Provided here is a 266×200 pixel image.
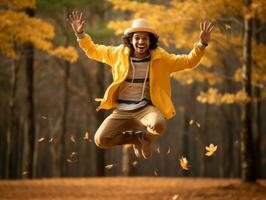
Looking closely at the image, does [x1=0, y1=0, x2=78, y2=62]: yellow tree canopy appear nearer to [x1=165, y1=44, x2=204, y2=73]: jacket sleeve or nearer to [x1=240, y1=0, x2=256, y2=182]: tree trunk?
[x1=240, y1=0, x2=256, y2=182]: tree trunk

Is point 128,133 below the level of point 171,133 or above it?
above

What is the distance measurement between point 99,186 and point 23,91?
1868 centimetres

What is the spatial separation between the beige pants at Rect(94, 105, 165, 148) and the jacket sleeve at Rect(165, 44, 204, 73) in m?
0.67

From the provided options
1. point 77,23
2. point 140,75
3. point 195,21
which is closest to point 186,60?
point 140,75

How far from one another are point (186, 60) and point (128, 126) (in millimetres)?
1244

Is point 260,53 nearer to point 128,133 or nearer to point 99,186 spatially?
point 99,186

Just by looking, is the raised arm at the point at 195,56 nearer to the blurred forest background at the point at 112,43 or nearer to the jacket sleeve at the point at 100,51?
the jacket sleeve at the point at 100,51

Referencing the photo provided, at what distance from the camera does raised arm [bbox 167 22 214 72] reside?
6707 millimetres

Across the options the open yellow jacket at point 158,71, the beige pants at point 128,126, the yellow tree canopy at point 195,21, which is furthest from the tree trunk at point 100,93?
the open yellow jacket at point 158,71

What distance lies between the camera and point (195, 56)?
6793 mm

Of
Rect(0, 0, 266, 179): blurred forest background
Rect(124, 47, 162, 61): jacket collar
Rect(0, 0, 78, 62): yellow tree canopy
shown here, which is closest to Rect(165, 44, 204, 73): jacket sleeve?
Rect(124, 47, 162, 61): jacket collar

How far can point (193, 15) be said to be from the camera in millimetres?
13078

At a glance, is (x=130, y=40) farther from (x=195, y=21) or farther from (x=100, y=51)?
(x=195, y=21)

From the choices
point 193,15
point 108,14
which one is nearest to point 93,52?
point 193,15
